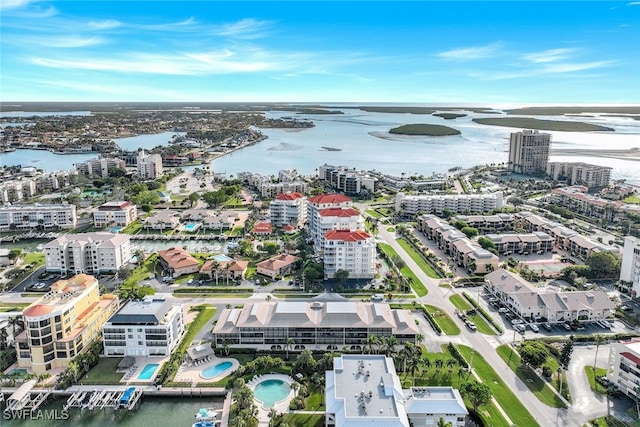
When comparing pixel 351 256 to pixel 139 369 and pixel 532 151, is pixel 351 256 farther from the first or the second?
pixel 532 151

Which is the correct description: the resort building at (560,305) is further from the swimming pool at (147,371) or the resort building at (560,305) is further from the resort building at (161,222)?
the resort building at (161,222)

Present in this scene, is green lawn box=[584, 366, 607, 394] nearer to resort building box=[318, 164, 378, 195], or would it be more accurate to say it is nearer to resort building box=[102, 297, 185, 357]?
resort building box=[102, 297, 185, 357]

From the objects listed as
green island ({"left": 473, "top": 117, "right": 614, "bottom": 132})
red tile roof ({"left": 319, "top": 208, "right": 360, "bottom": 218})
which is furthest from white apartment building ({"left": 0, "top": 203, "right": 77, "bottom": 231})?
green island ({"left": 473, "top": 117, "right": 614, "bottom": 132})

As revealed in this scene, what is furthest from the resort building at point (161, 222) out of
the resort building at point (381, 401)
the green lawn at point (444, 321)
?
the resort building at point (381, 401)

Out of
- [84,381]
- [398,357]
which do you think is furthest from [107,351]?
[398,357]

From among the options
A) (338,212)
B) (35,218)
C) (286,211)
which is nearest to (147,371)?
(338,212)

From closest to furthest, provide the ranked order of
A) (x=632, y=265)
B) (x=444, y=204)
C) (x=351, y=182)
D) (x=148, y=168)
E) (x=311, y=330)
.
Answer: (x=311, y=330)
(x=632, y=265)
(x=444, y=204)
(x=351, y=182)
(x=148, y=168)
